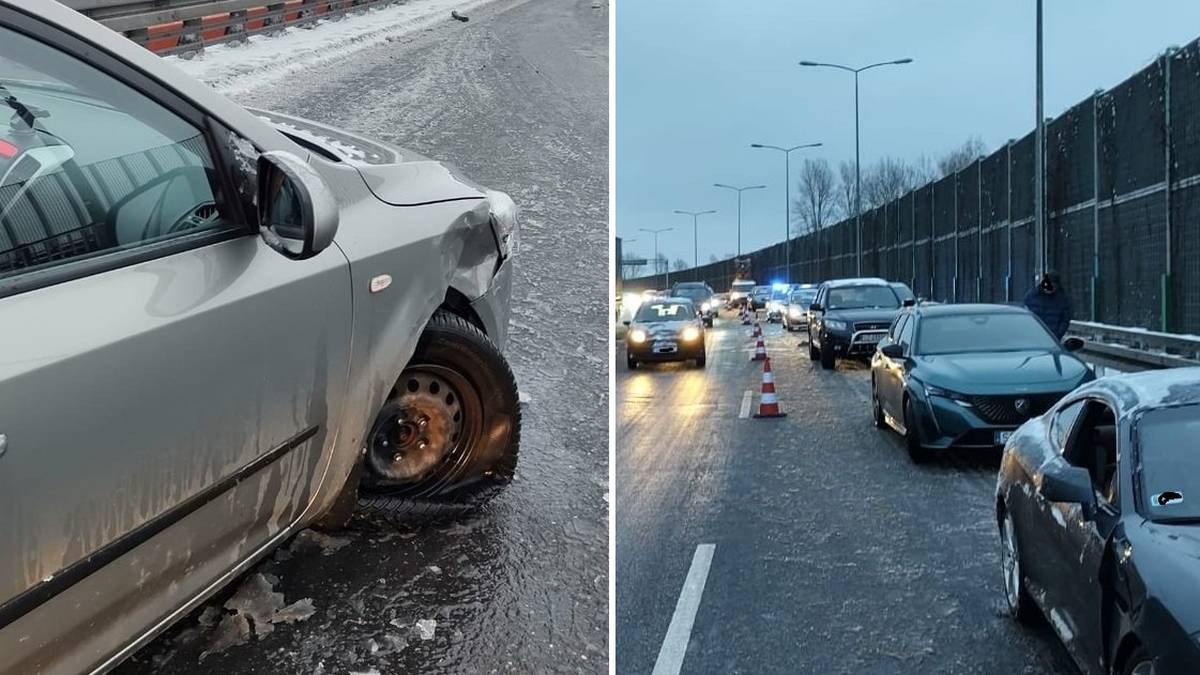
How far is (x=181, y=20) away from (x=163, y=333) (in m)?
2.19

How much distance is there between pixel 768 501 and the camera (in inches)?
328

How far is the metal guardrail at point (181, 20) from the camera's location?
3459mm

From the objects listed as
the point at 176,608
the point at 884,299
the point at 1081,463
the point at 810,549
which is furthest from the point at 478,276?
the point at 884,299

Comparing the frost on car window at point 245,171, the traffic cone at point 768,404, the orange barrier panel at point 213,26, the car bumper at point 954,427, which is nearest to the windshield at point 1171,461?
the frost on car window at point 245,171

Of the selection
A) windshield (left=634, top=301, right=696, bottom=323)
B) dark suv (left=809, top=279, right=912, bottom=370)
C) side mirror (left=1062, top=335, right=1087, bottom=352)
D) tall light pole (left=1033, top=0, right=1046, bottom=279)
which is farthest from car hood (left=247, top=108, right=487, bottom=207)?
tall light pole (left=1033, top=0, right=1046, bottom=279)

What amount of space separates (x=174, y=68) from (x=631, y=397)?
43.3 feet

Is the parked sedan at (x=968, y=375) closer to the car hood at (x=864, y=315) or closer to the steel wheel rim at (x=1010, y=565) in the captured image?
the steel wheel rim at (x=1010, y=565)

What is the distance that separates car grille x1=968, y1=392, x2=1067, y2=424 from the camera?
364 inches

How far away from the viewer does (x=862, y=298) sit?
68.2ft

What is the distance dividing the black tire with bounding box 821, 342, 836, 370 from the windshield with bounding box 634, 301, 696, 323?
2346 mm

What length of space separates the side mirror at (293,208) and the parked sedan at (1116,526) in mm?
2371

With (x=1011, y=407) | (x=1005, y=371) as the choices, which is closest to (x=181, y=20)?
(x=1011, y=407)

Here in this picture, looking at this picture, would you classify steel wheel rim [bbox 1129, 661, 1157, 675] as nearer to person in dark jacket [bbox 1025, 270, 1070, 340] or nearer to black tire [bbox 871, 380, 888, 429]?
black tire [bbox 871, 380, 888, 429]

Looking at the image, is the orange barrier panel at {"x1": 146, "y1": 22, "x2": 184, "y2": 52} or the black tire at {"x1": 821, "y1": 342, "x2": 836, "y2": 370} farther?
the black tire at {"x1": 821, "y1": 342, "x2": 836, "y2": 370}
